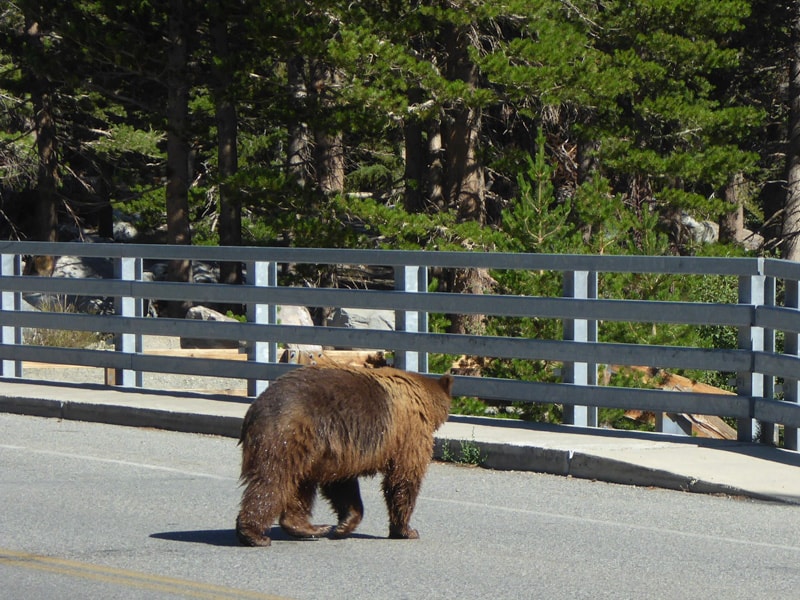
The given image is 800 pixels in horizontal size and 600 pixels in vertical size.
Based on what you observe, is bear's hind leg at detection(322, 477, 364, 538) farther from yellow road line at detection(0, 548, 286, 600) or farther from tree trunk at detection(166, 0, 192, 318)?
tree trunk at detection(166, 0, 192, 318)

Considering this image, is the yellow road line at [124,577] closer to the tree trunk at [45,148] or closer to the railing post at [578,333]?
the railing post at [578,333]

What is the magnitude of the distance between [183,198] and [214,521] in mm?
24803

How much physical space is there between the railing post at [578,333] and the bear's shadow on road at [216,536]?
3.51 meters

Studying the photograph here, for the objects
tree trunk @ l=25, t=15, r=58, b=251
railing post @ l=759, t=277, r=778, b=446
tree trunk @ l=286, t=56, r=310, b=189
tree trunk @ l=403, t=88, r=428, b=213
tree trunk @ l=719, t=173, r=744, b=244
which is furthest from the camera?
tree trunk @ l=719, t=173, r=744, b=244

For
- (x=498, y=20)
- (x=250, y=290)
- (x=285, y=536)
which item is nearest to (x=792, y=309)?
(x=285, y=536)

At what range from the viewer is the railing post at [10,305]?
542 inches

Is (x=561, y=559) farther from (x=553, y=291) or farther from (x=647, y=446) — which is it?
(x=553, y=291)

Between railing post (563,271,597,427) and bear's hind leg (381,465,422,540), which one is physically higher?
railing post (563,271,597,427)

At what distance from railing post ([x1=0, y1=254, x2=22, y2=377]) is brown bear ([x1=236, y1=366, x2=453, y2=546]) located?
26.1 feet

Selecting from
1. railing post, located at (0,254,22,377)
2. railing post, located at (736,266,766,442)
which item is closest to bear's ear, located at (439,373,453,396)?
railing post, located at (736,266,766,442)

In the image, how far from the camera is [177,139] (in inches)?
1222

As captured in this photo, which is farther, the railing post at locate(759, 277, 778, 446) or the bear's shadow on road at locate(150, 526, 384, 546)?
the railing post at locate(759, 277, 778, 446)

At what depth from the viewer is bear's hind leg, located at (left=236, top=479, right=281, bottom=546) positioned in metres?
6.33

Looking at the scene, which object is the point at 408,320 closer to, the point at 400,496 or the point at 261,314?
the point at 261,314
